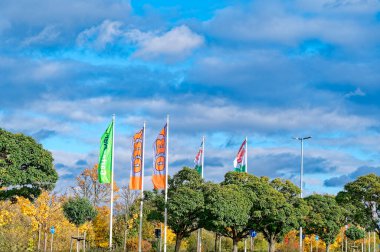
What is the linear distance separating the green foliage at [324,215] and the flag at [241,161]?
894 cm

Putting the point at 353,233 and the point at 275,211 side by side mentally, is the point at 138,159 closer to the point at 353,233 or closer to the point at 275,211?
the point at 275,211

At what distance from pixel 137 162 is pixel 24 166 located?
892cm

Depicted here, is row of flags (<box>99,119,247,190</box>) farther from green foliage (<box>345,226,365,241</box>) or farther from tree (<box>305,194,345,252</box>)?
green foliage (<box>345,226,365,241</box>)

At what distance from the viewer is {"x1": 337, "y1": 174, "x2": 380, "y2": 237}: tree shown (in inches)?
2490

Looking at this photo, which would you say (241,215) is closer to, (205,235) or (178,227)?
(178,227)

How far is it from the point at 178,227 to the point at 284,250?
35.5 m

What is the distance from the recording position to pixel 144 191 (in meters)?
50.4

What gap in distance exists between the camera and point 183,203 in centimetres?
4766

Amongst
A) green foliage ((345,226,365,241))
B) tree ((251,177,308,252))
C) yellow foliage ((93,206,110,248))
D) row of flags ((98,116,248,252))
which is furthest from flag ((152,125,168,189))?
green foliage ((345,226,365,241))

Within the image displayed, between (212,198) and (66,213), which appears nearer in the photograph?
(212,198)

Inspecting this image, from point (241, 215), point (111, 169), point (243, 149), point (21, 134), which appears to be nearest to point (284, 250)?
point (243, 149)

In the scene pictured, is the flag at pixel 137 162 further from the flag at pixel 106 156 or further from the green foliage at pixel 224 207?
the green foliage at pixel 224 207

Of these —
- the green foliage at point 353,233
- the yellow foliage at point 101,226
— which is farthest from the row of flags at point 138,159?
the green foliage at point 353,233

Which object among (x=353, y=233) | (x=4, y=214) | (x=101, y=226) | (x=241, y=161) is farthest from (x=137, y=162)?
(x=353, y=233)
